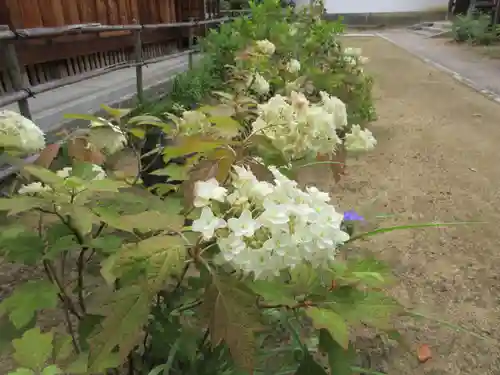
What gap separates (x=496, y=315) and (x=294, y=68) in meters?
1.86

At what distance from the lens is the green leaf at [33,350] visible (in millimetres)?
891

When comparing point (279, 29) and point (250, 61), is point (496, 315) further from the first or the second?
point (279, 29)

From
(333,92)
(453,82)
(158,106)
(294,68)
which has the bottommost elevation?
(453,82)

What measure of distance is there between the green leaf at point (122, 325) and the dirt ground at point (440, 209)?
49.0 inches

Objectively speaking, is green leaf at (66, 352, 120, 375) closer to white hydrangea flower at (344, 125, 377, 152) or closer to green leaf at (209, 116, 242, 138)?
green leaf at (209, 116, 242, 138)

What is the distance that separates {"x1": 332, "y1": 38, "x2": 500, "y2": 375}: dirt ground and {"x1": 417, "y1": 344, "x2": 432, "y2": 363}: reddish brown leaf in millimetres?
21

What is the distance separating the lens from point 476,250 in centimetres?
264

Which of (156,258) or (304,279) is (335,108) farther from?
(156,258)

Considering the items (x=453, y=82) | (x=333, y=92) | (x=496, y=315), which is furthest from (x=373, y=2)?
(x=496, y=315)

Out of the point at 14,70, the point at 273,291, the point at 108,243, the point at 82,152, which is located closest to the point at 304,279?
the point at 273,291

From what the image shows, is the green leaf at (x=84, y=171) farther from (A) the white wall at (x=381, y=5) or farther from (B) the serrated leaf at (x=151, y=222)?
(A) the white wall at (x=381, y=5)

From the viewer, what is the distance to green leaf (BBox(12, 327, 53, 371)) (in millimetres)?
891

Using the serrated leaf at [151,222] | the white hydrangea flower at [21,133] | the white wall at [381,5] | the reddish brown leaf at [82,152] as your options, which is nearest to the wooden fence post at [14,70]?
the white hydrangea flower at [21,133]

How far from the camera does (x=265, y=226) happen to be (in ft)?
2.75
